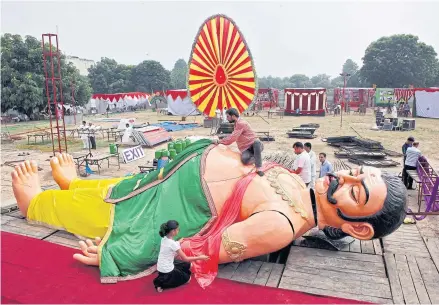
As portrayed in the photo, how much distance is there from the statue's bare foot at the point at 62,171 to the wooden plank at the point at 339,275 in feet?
14.6

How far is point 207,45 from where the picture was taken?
7.90m

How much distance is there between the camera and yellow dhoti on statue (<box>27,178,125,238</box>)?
5395 mm

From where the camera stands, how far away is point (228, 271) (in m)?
4.46

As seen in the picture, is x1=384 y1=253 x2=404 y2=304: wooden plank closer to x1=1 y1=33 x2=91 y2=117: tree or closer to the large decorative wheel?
the large decorative wheel

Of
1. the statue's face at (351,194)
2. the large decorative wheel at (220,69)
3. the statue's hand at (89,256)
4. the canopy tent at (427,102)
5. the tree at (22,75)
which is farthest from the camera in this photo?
the canopy tent at (427,102)

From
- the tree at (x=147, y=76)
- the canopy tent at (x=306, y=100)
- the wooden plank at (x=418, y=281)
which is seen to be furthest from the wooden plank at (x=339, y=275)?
the tree at (x=147, y=76)

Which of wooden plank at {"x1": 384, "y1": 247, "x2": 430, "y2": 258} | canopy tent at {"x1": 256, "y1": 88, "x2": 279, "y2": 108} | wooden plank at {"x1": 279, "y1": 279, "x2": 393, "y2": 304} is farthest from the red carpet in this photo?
canopy tent at {"x1": 256, "y1": 88, "x2": 279, "y2": 108}

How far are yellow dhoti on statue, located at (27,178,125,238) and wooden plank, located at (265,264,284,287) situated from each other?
8.57 ft

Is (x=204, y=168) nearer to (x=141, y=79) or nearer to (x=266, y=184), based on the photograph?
(x=266, y=184)

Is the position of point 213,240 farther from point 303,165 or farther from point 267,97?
point 267,97

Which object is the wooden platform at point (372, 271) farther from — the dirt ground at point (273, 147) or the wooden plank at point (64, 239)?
the dirt ground at point (273, 147)

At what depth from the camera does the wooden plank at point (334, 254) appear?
4633 mm

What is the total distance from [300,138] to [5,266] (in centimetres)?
1651

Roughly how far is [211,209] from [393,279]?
2424mm
